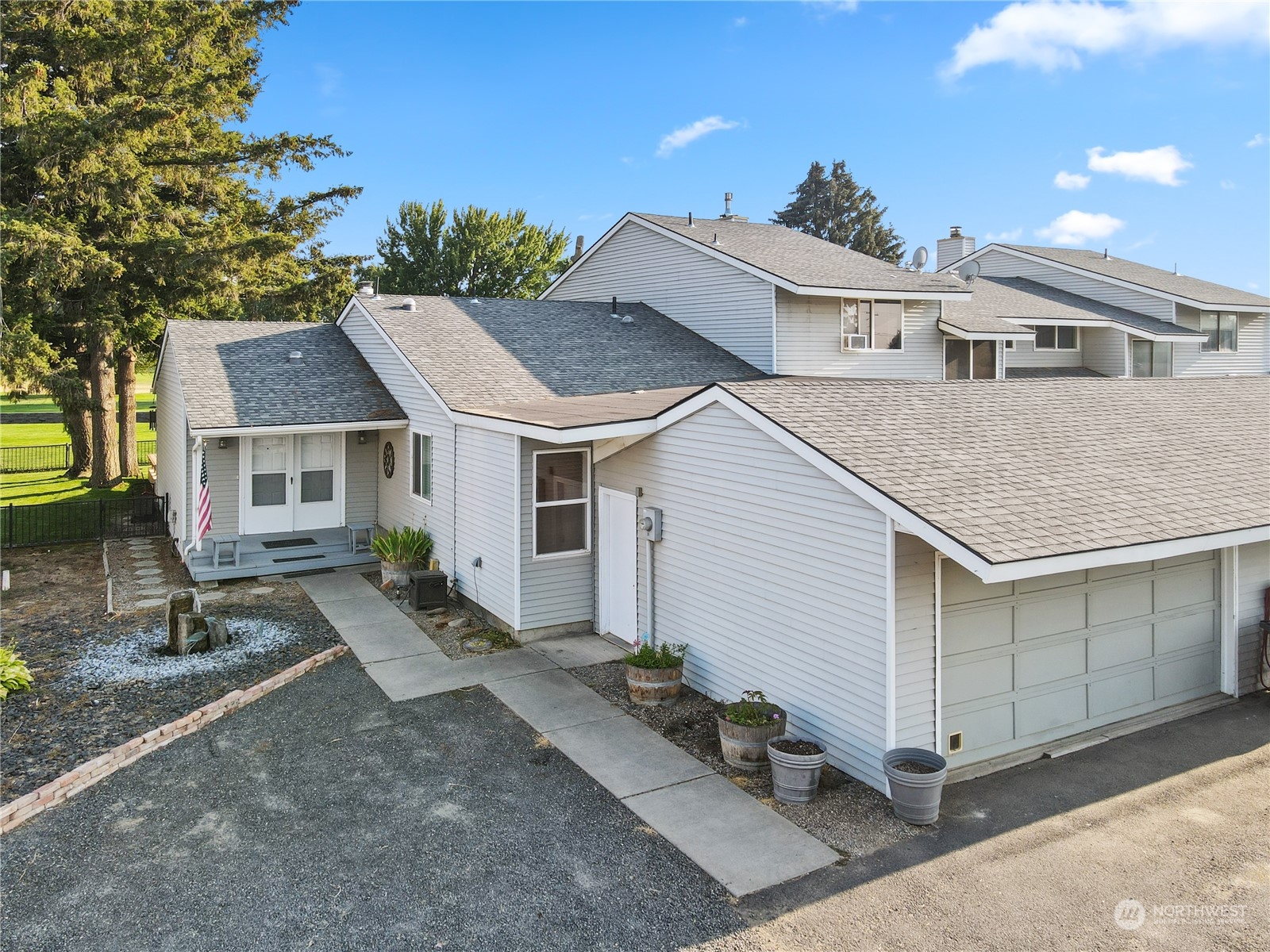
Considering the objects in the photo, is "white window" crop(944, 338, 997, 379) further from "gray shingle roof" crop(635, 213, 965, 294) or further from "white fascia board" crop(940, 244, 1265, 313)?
"white fascia board" crop(940, 244, 1265, 313)

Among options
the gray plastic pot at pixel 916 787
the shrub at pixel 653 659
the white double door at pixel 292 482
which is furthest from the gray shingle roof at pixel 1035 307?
the gray plastic pot at pixel 916 787

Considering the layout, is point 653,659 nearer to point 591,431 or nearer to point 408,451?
point 591,431

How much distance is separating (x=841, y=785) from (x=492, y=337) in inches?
457

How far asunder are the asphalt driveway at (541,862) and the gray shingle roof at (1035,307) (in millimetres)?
14638

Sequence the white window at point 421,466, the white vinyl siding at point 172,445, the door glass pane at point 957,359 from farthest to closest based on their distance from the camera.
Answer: the door glass pane at point 957,359
the white vinyl siding at point 172,445
the white window at point 421,466

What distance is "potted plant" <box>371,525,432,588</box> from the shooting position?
1373 cm

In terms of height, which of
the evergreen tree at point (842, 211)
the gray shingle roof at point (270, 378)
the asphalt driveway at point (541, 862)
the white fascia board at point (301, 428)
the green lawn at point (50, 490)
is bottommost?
the asphalt driveway at point (541, 862)

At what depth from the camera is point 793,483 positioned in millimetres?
7863

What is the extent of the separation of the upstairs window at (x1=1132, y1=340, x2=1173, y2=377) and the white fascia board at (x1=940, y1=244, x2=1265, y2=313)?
4.91ft

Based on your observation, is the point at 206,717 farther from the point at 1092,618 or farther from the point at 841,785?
the point at 1092,618

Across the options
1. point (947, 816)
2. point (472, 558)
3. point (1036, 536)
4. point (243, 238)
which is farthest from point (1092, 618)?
point (243, 238)

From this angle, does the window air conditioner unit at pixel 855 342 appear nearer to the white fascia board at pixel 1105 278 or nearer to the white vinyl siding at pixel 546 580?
the white vinyl siding at pixel 546 580

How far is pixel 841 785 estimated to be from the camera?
7195mm

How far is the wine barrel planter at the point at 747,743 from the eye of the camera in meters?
7.54
